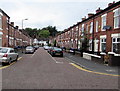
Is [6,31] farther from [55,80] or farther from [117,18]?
[55,80]

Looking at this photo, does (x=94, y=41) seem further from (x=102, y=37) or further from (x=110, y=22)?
(x=110, y=22)

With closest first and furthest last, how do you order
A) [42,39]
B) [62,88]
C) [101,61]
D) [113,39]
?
1. [62,88]
2. [101,61]
3. [113,39]
4. [42,39]

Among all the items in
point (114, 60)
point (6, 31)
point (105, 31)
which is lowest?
point (114, 60)

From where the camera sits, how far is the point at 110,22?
1702 centimetres

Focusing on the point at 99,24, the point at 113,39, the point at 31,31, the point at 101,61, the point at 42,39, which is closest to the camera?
the point at 101,61

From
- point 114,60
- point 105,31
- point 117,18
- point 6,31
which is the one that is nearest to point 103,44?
point 105,31

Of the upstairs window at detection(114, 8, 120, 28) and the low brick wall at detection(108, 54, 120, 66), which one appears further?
the upstairs window at detection(114, 8, 120, 28)

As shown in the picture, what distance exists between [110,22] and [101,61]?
5075mm

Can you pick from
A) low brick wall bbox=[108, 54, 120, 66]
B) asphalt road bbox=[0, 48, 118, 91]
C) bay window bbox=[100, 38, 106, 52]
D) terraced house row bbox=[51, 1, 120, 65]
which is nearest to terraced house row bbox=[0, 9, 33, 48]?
terraced house row bbox=[51, 1, 120, 65]

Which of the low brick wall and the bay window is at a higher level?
the bay window

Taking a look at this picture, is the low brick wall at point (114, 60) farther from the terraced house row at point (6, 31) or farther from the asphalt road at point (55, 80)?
the terraced house row at point (6, 31)

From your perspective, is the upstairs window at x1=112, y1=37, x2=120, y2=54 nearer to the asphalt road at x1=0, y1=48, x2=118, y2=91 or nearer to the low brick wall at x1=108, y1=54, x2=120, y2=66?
the low brick wall at x1=108, y1=54, x2=120, y2=66

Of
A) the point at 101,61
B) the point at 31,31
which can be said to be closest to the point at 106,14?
the point at 101,61

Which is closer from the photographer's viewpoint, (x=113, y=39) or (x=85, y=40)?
(x=113, y=39)
